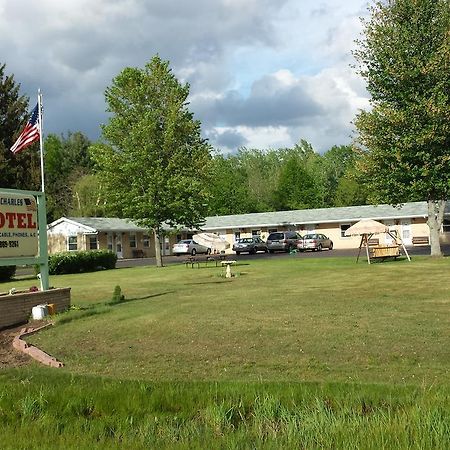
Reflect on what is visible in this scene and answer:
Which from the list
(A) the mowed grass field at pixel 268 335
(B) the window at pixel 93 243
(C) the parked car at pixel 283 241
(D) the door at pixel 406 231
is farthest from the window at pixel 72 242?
(A) the mowed grass field at pixel 268 335

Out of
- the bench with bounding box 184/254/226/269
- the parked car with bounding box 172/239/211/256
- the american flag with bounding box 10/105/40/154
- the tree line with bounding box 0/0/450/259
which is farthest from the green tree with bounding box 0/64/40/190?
the american flag with bounding box 10/105/40/154

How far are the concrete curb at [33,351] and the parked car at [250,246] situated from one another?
40.9 metres

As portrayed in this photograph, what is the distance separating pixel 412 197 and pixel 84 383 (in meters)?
25.8

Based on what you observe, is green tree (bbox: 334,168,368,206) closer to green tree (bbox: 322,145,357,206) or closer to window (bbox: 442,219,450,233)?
green tree (bbox: 322,145,357,206)

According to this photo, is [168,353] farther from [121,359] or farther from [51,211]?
[51,211]

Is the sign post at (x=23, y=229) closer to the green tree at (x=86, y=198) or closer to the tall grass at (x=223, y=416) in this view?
the tall grass at (x=223, y=416)

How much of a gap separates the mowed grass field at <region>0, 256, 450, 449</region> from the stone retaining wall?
2.36 feet

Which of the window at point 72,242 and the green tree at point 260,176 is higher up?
the green tree at point 260,176

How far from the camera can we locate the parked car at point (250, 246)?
52656 millimetres

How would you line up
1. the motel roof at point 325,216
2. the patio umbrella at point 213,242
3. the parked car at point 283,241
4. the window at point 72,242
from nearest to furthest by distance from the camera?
the patio umbrella at point 213,242
the parked car at point 283,241
the motel roof at point 325,216
the window at point 72,242

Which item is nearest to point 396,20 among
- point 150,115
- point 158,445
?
point 150,115

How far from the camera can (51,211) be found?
254ft

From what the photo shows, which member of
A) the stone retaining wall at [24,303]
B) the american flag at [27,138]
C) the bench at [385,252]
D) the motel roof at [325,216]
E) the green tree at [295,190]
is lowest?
the stone retaining wall at [24,303]

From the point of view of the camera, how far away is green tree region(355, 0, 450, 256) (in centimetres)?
2852
